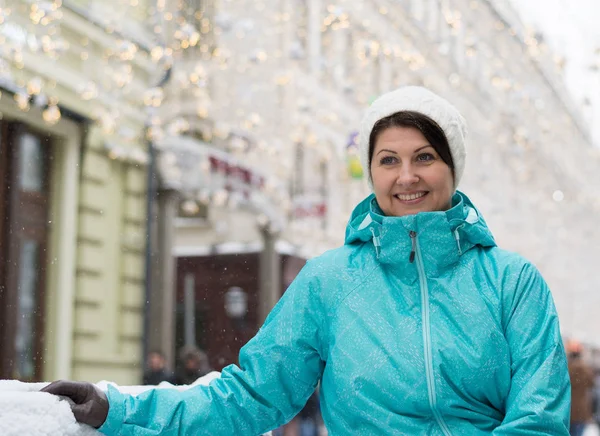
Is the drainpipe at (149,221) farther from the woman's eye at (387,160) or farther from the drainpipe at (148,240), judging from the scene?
the woman's eye at (387,160)

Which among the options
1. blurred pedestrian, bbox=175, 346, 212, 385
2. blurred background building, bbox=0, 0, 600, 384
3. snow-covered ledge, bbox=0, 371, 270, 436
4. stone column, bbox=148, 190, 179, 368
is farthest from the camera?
stone column, bbox=148, 190, 179, 368

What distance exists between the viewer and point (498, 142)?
57.6ft

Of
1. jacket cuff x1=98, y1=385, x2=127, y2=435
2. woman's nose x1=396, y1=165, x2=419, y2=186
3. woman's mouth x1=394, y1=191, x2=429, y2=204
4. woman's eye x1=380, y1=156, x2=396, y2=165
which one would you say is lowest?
jacket cuff x1=98, y1=385, x2=127, y2=435

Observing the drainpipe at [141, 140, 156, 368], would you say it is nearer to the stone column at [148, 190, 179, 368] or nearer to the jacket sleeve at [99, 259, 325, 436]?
the stone column at [148, 190, 179, 368]

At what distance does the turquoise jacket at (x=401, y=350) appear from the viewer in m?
1.69

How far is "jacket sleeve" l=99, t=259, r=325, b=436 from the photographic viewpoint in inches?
72.6

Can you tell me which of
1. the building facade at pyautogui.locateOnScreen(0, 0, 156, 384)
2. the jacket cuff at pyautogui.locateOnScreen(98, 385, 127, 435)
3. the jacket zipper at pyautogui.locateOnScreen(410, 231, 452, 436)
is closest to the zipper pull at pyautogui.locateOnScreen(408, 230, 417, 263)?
the jacket zipper at pyautogui.locateOnScreen(410, 231, 452, 436)

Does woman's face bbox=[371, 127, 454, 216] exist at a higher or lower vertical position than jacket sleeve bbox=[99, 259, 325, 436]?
higher

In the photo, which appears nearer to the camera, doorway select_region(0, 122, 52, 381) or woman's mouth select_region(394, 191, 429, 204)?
woman's mouth select_region(394, 191, 429, 204)

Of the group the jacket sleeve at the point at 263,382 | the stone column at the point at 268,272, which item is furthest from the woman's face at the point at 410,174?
the stone column at the point at 268,272

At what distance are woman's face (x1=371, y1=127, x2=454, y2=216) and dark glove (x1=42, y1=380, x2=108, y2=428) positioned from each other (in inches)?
26.2

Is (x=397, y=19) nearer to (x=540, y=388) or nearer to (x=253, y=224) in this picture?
(x=253, y=224)

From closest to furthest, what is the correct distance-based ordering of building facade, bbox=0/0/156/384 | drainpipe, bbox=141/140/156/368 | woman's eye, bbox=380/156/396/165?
woman's eye, bbox=380/156/396/165 < building facade, bbox=0/0/156/384 < drainpipe, bbox=141/140/156/368

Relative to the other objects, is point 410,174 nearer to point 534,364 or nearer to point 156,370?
point 534,364
